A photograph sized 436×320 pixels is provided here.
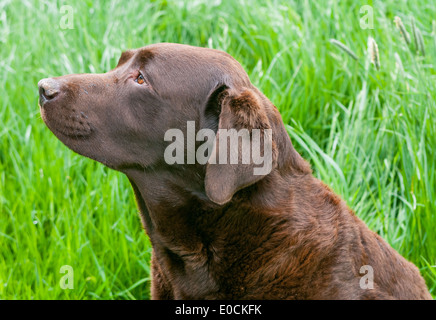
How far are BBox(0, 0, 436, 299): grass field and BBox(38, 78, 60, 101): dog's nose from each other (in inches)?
39.7

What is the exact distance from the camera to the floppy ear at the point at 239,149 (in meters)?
2.55

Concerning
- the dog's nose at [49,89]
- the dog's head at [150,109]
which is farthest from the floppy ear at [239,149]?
the dog's nose at [49,89]

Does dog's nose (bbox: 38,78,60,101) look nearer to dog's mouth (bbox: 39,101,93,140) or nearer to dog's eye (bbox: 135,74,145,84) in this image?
dog's mouth (bbox: 39,101,93,140)

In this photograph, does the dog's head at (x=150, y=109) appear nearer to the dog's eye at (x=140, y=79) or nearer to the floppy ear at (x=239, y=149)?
the dog's eye at (x=140, y=79)

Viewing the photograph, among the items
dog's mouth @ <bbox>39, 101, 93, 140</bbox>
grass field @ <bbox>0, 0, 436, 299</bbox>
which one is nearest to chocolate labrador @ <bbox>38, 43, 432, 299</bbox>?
dog's mouth @ <bbox>39, 101, 93, 140</bbox>

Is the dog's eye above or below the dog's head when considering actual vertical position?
above

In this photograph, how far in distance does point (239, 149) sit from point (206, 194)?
0.24 m

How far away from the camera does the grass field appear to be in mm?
3656

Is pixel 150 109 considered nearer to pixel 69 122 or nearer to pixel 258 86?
pixel 69 122

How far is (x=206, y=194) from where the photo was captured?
8.70 feet

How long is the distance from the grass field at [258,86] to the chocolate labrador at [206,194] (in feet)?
2.63

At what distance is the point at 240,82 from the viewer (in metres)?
2.88
